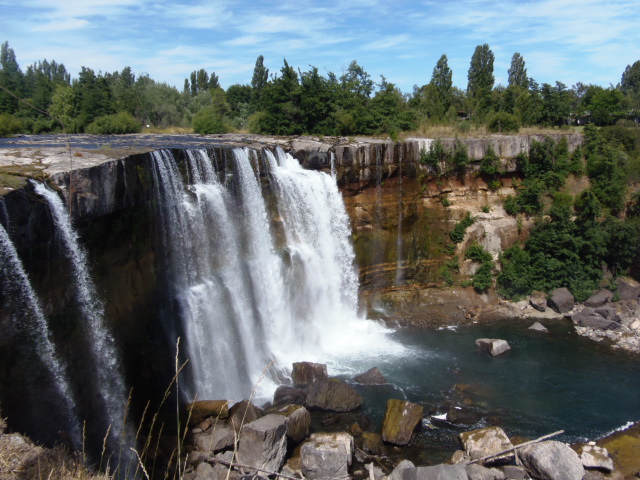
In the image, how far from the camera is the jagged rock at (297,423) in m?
11.2

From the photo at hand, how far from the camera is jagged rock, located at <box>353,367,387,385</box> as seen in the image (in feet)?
→ 46.8

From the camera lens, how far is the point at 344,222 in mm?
18828

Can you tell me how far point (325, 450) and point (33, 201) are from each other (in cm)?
774

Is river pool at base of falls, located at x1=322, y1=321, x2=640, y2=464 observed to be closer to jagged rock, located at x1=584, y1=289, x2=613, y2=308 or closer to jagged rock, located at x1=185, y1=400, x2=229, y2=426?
jagged rock, located at x1=584, y1=289, x2=613, y2=308

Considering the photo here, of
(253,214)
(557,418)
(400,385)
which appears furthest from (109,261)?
(557,418)

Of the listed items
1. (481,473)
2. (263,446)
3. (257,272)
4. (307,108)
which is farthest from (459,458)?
(307,108)

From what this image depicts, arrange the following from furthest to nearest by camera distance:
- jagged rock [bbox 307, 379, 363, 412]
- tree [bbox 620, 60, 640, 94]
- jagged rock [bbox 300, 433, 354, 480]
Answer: tree [bbox 620, 60, 640, 94]
jagged rock [bbox 307, 379, 363, 412]
jagged rock [bbox 300, 433, 354, 480]

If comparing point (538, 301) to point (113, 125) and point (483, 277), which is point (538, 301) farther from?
point (113, 125)

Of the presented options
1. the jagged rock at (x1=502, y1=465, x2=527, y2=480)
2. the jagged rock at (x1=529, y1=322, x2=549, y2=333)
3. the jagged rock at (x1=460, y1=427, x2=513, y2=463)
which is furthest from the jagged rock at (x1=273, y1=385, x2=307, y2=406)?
the jagged rock at (x1=529, y1=322, x2=549, y2=333)

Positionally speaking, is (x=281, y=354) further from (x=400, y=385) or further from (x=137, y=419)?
(x=137, y=419)

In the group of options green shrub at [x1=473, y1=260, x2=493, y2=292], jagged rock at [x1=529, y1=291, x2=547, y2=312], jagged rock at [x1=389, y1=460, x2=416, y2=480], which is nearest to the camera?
jagged rock at [x1=389, y1=460, x2=416, y2=480]

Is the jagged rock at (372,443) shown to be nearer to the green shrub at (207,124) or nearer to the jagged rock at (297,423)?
the jagged rock at (297,423)

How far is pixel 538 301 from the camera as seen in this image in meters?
19.8

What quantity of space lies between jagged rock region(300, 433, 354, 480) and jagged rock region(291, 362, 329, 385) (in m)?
3.47
